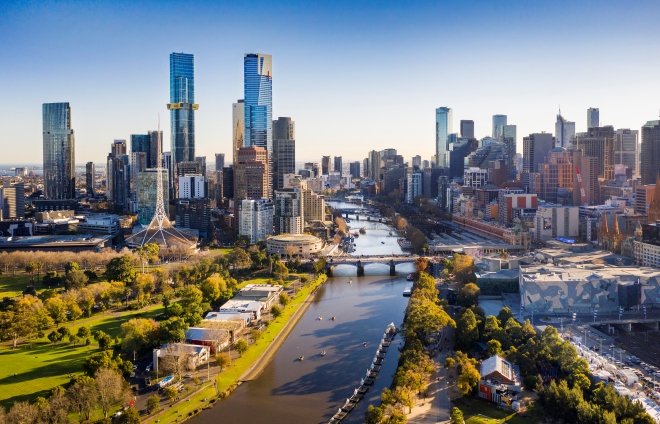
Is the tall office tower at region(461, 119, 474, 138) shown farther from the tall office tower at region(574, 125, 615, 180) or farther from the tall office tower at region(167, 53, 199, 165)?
the tall office tower at region(167, 53, 199, 165)

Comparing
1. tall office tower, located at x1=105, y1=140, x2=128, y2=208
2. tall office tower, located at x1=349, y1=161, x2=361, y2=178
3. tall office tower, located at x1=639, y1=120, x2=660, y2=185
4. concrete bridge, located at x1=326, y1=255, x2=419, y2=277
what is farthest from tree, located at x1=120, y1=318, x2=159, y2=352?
tall office tower, located at x1=349, y1=161, x2=361, y2=178

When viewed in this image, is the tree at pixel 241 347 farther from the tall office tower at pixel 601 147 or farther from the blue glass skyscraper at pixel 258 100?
the tall office tower at pixel 601 147

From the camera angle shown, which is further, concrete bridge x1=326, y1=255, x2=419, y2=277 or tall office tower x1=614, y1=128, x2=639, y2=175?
tall office tower x1=614, y1=128, x2=639, y2=175

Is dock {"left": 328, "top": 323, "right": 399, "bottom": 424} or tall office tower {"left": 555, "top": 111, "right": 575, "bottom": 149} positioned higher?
tall office tower {"left": 555, "top": 111, "right": 575, "bottom": 149}

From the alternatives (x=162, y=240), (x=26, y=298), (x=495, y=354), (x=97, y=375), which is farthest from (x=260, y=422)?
(x=162, y=240)

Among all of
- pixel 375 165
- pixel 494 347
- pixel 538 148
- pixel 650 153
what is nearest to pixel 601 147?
pixel 650 153
